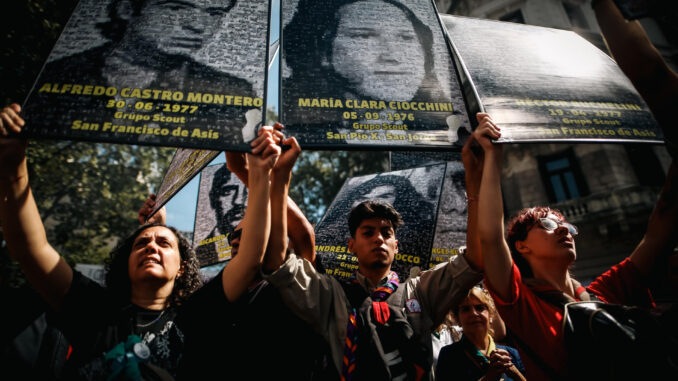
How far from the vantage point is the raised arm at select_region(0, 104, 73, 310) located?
67.3 inches

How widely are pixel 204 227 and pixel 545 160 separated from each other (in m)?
16.3

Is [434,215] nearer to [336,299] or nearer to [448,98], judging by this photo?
[448,98]

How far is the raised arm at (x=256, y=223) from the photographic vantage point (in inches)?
73.3

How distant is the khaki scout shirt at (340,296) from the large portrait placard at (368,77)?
0.78 m

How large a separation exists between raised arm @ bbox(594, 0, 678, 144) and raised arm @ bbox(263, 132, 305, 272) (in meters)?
1.68

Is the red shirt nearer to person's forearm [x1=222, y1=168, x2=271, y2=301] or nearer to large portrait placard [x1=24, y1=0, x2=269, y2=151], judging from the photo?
person's forearm [x1=222, y1=168, x2=271, y2=301]

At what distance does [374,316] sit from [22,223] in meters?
1.98

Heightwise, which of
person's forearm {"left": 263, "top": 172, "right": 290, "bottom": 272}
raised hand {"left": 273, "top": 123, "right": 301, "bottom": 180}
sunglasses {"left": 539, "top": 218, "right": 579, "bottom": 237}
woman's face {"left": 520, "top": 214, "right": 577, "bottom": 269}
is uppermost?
raised hand {"left": 273, "top": 123, "right": 301, "bottom": 180}

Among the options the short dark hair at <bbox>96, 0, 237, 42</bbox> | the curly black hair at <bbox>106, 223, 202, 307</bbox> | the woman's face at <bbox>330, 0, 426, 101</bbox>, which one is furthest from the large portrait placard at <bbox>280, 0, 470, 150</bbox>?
the curly black hair at <bbox>106, 223, 202, 307</bbox>

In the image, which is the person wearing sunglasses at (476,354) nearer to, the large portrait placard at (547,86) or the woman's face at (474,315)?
the woman's face at (474,315)

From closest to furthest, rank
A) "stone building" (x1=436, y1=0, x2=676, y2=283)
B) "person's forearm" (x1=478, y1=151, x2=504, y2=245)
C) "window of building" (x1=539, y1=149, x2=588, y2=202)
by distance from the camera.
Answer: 1. "person's forearm" (x1=478, y1=151, x2=504, y2=245)
2. "stone building" (x1=436, y1=0, x2=676, y2=283)
3. "window of building" (x1=539, y1=149, x2=588, y2=202)

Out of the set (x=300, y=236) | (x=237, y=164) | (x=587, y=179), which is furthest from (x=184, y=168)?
(x=587, y=179)

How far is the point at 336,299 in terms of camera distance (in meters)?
2.12

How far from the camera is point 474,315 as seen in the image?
3.13 meters
